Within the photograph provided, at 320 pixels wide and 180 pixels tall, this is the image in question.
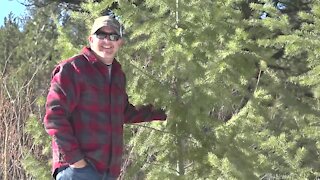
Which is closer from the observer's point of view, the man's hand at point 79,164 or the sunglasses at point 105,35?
the man's hand at point 79,164

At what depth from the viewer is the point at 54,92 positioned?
10.5ft

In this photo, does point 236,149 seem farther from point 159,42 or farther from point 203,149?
point 159,42

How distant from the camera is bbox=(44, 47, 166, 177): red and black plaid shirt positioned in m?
3.15

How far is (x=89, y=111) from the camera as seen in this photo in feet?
10.7

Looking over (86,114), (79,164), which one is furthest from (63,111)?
(79,164)

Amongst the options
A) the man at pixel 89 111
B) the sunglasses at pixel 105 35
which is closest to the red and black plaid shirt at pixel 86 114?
the man at pixel 89 111

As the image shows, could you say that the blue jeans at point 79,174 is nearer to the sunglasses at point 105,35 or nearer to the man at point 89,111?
the man at point 89,111

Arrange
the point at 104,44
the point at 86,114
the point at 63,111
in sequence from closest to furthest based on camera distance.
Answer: the point at 63,111 → the point at 86,114 → the point at 104,44

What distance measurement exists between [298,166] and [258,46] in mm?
1206

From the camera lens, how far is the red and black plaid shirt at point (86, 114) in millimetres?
3146

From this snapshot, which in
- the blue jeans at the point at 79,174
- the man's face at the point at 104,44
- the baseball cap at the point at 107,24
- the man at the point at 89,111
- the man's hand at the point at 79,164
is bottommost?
the blue jeans at the point at 79,174

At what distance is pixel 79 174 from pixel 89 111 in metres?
0.35

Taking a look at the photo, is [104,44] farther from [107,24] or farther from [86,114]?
[86,114]

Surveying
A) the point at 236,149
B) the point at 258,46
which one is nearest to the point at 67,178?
the point at 236,149
